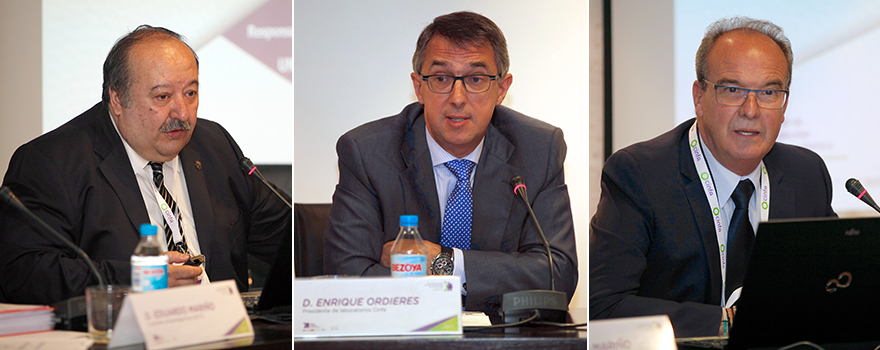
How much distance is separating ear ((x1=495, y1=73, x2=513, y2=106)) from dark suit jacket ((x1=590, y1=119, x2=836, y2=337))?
0.53 m

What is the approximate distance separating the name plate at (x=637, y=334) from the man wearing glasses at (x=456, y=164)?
79 centimetres

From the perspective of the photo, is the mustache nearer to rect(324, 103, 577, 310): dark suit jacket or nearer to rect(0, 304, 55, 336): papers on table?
rect(324, 103, 577, 310): dark suit jacket

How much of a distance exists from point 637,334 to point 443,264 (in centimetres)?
75

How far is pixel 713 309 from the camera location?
1627 millimetres

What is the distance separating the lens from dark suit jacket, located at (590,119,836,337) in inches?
73.4

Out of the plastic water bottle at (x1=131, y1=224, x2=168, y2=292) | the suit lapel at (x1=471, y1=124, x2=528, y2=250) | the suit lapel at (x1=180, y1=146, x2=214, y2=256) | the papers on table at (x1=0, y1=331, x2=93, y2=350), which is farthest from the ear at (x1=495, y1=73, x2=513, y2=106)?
the papers on table at (x1=0, y1=331, x2=93, y2=350)

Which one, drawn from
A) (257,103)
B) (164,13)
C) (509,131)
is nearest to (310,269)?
(257,103)

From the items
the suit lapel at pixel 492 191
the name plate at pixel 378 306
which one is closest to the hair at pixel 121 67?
the suit lapel at pixel 492 191

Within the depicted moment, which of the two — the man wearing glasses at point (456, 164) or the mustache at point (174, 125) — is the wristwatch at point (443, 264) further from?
the mustache at point (174, 125)

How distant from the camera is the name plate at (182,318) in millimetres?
1177

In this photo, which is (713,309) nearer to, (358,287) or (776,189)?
(776,189)

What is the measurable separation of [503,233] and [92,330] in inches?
51.2

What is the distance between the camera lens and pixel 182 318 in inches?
48.4

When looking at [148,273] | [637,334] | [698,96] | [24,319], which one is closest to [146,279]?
[148,273]
